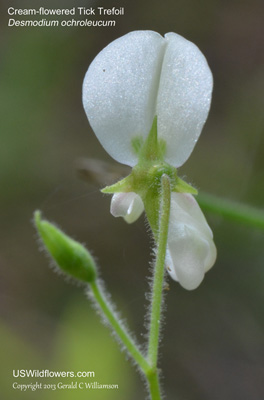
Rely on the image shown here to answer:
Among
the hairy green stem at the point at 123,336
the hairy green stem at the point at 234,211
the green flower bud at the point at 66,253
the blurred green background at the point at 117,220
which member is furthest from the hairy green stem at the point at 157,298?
the blurred green background at the point at 117,220

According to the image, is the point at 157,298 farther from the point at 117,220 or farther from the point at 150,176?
the point at 117,220

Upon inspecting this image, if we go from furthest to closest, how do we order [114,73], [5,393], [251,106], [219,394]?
1. [251,106]
2. [219,394]
3. [5,393]
4. [114,73]

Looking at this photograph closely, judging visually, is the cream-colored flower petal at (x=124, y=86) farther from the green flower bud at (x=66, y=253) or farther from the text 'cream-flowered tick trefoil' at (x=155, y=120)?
the green flower bud at (x=66, y=253)

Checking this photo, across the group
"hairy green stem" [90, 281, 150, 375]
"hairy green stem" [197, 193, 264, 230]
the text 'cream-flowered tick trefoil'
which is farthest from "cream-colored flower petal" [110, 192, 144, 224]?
"hairy green stem" [197, 193, 264, 230]

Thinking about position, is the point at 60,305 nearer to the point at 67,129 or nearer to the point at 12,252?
the point at 12,252

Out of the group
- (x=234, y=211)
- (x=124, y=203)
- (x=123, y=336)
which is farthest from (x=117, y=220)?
(x=123, y=336)

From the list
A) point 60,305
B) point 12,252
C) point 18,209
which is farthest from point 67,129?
point 60,305
